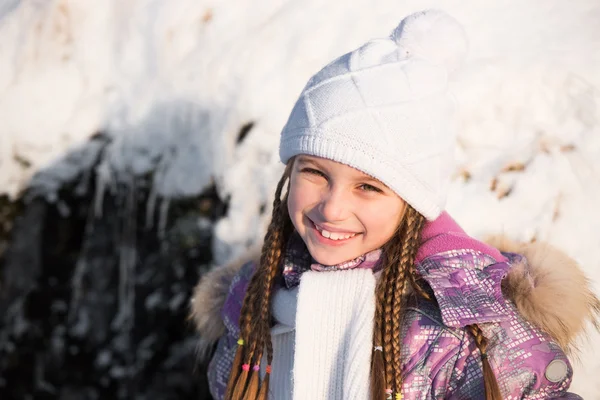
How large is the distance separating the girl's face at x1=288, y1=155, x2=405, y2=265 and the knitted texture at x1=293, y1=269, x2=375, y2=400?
0.09m

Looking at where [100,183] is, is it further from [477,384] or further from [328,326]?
[477,384]

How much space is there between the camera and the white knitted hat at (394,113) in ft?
6.21

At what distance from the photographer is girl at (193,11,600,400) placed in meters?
1.87

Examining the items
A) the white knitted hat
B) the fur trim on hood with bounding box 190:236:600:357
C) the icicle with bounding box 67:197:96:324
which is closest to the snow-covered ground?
the icicle with bounding box 67:197:96:324

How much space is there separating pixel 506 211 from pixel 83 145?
7.74ft

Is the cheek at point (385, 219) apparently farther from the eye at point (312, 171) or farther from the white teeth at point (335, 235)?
the eye at point (312, 171)

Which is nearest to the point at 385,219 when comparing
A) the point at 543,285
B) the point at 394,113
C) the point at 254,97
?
the point at 394,113

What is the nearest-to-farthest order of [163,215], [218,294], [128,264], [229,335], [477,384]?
[477,384] < [229,335] < [218,294] < [163,215] < [128,264]

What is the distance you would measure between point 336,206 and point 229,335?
771mm

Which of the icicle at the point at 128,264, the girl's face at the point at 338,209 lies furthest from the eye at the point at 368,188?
the icicle at the point at 128,264

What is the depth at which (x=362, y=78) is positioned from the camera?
193 centimetres

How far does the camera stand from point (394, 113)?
1896 millimetres

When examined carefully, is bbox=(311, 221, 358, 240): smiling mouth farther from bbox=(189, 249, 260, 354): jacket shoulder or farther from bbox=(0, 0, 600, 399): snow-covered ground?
bbox=(0, 0, 600, 399): snow-covered ground

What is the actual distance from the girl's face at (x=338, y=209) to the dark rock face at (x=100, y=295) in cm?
152
